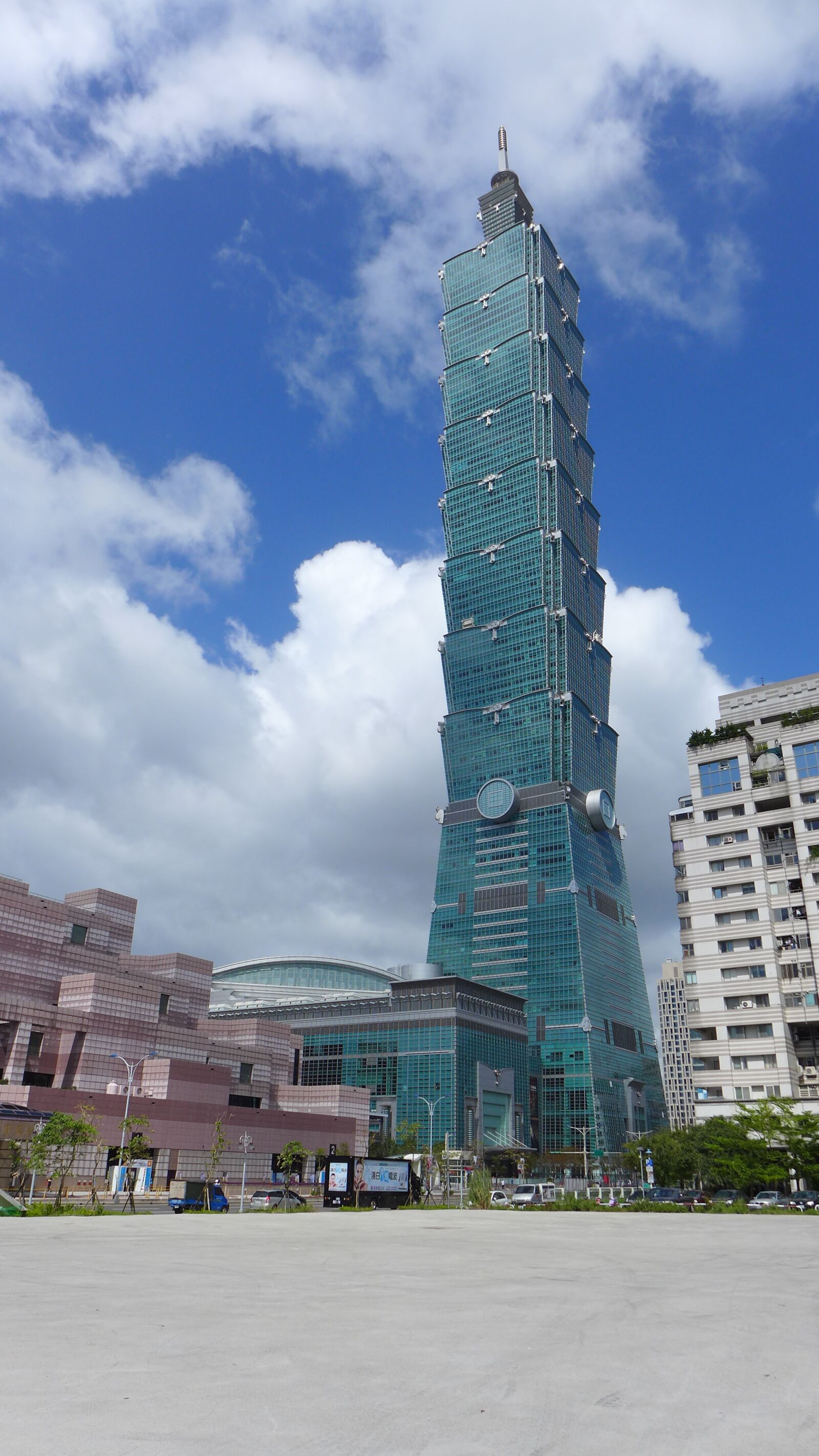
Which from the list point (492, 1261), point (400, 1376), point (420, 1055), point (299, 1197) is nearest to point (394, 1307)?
point (400, 1376)

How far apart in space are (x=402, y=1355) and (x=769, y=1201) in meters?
71.9

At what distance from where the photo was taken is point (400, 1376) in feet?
39.9

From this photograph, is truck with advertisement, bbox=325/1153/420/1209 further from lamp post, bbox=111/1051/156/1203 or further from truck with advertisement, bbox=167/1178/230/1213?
lamp post, bbox=111/1051/156/1203

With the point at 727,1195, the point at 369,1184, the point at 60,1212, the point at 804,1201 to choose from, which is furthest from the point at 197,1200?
the point at 727,1195

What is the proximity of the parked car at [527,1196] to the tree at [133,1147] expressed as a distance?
90.3ft

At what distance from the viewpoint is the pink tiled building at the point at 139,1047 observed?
94.4 m

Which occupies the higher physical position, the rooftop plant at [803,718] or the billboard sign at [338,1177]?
the rooftop plant at [803,718]

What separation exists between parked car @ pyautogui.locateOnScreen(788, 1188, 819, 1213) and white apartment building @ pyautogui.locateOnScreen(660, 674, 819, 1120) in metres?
22.2

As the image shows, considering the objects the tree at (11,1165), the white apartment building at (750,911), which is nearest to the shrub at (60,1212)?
the tree at (11,1165)

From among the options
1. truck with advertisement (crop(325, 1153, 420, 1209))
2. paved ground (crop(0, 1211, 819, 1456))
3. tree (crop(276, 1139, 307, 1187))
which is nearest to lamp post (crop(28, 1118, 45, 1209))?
tree (crop(276, 1139, 307, 1187))

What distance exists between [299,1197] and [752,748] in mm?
70722

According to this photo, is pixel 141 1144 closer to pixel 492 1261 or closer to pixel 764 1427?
pixel 492 1261

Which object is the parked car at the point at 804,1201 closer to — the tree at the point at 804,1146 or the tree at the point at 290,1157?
the tree at the point at 804,1146

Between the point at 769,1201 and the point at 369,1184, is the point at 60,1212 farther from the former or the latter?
the point at 769,1201
